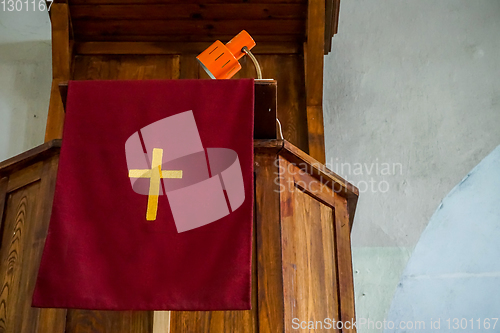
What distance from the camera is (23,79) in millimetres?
3363

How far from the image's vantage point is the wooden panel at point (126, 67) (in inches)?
129

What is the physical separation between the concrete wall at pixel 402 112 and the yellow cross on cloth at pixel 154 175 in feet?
4.93

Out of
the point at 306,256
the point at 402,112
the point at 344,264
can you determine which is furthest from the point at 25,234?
the point at 402,112

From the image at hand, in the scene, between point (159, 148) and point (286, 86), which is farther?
point (286, 86)

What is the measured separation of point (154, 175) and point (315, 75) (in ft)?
5.19

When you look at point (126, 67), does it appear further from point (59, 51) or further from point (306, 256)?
point (306, 256)

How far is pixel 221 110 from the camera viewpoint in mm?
1998

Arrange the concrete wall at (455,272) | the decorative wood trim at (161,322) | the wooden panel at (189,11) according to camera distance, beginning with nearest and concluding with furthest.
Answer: the decorative wood trim at (161,322) < the concrete wall at (455,272) < the wooden panel at (189,11)

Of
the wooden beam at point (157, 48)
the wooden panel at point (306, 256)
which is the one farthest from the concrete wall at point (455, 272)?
the wooden beam at point (157, 48)

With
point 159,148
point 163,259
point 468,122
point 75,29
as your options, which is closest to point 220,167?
point 159,148

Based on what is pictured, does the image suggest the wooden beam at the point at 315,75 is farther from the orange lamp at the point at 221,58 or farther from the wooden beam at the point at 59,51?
the wooden beam at the point at 59,51

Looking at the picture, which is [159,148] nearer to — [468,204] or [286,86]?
[286,86]

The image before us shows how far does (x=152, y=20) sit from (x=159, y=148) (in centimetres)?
157

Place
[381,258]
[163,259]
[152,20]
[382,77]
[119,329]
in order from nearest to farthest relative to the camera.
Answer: [163,259] < [119,329] < [381,258] < [152,20] < [382,77]
